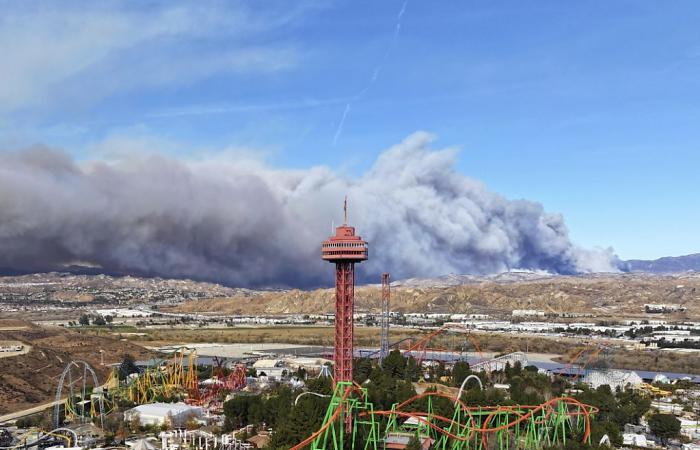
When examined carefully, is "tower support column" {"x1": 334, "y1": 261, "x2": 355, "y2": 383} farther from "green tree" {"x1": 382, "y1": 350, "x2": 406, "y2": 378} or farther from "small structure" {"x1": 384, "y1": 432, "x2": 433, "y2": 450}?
"green tree" {"x1": 382, "y1": 350, "x2": 406, "y2": 378}

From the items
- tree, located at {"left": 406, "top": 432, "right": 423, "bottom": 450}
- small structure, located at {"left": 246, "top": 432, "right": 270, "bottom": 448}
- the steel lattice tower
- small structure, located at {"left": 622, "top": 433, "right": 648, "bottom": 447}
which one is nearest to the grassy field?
the steel lattice tower

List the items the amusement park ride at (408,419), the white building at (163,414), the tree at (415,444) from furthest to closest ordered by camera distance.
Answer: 1. the white building at (163,414)
2. the amusement park ride at (408,419)
3. the tree at (415,444)

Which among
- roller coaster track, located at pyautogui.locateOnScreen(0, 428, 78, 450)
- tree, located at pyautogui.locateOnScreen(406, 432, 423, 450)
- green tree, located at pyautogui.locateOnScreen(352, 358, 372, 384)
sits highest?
green tree, located at pyautogui.locateOnScreen(352, 358, 372, 384)

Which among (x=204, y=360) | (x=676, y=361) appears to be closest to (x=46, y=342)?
(x=204, y=360)

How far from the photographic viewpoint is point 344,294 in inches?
2712

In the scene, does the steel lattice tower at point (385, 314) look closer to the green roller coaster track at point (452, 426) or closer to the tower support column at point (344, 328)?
the green roller coaster track at point (452, 426)

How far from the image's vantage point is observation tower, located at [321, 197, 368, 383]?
68.2 metres

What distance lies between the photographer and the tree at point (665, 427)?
74062 millimetres

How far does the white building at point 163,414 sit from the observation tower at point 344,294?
20.1m

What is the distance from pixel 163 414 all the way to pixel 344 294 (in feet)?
86.1

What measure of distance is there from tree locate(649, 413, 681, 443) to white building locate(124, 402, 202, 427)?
5068 centimetres

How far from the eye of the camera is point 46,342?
146 m

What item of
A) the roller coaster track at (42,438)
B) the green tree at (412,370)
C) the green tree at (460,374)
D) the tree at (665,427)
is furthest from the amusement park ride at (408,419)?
the green tree at (412,370)

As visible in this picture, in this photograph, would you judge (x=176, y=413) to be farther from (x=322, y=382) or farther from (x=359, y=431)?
(x=359, y=431)
